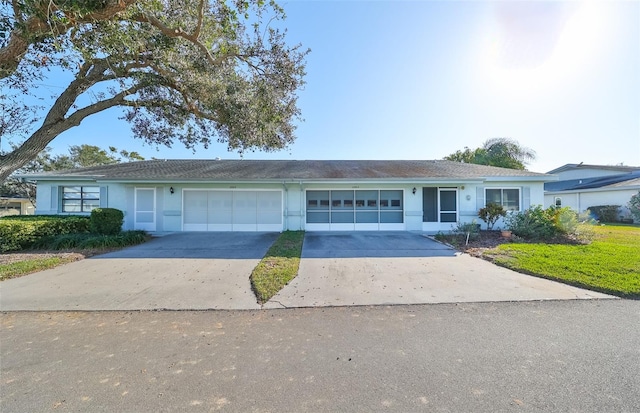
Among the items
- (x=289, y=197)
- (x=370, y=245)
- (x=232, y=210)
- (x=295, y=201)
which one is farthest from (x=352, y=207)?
(x=232, y=210)

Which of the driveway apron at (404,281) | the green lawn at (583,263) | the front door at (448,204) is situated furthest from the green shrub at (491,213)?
the driveway apron at (404,281)

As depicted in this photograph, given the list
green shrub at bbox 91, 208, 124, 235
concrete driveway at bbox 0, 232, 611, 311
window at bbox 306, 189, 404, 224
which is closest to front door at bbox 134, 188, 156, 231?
green shrub at bbox 91, 208, 124, 235

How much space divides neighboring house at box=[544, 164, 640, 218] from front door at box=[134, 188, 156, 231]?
20.3 metres

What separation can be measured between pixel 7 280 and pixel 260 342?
661 cm

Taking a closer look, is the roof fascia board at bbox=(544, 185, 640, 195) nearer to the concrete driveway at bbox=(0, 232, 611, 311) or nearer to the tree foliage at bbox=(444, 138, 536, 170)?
the tree foliage at bbox=(444, 138, 536, 170)

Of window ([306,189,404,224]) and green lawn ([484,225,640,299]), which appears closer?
green lawn ([484,225,640,299])

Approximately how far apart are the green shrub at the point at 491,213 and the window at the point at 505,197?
1.23 m

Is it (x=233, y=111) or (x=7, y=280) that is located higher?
(x=233, y=111)

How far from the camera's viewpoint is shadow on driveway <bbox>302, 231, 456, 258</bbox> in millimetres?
8414

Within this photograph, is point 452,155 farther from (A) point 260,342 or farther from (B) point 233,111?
(A) point 260,342

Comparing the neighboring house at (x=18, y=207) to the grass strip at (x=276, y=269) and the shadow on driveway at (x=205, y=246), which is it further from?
the grass strip at (x=276, y=269)

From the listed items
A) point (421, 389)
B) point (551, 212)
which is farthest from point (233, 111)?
→ point (551, 212)

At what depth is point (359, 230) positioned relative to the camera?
43.3ft

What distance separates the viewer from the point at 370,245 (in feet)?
32.0
